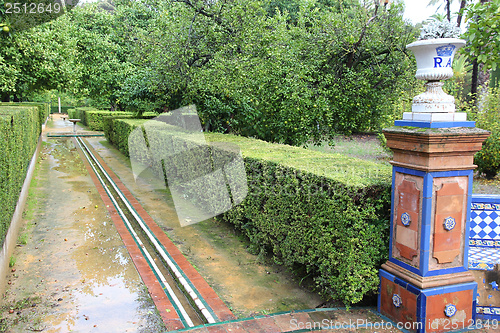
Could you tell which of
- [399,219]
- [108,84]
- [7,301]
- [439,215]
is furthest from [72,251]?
[108,84]

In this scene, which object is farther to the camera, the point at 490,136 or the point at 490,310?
the point at 490,136

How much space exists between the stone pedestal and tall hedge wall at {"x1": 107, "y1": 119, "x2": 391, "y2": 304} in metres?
0.29

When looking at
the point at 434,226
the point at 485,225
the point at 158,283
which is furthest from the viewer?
the point at 158,283

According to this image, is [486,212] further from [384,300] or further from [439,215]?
[384,300]

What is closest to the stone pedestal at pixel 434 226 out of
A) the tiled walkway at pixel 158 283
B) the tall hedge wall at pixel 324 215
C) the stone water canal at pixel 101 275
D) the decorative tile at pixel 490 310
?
the decorative tile at pixel 490 310

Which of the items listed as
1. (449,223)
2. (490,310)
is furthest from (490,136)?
(449,223)

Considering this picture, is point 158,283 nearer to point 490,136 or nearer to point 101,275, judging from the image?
point 101,275

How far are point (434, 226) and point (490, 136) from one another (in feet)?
31.7

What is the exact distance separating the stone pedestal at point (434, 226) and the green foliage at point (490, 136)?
917 centimetres

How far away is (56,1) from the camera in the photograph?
40.7ft

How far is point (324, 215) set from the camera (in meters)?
4.22

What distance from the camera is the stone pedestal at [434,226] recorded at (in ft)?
11.4

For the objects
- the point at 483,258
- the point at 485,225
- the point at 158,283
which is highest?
the point at 485,225

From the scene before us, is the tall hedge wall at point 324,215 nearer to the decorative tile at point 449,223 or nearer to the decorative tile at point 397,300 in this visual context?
the decorative tile at point 397,300
